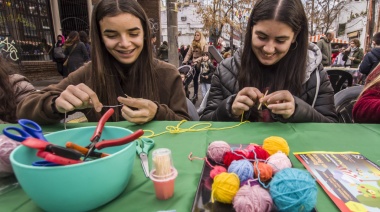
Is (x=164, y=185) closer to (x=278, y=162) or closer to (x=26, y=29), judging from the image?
(x=278, y=162)

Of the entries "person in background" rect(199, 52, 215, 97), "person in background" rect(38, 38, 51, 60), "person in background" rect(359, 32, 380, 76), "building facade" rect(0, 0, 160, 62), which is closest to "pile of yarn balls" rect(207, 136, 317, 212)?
"person in background" rect(199, 52, 215, 97)

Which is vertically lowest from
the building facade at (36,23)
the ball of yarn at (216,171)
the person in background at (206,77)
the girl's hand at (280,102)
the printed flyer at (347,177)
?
the person in background at (206,77)

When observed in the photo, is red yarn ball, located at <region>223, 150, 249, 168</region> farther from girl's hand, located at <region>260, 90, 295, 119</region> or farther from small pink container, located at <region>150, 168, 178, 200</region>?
girl's hand, located at <region>260, 90, 295, 119</region>

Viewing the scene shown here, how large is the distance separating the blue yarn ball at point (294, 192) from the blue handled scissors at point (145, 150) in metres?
0.35

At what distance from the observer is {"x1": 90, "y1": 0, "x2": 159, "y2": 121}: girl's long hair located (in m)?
1.31

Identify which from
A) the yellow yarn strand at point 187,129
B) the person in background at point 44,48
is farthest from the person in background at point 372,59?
the person in background at point 44,48

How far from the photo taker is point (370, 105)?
123 cm

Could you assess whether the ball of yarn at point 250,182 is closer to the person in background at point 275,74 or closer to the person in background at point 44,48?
the person in background at point 275,74

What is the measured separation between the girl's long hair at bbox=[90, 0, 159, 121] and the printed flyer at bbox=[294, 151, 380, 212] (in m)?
0.95

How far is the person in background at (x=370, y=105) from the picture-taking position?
1.21m

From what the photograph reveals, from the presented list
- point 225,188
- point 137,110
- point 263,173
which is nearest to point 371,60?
point 137,110

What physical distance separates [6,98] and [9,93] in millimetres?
35

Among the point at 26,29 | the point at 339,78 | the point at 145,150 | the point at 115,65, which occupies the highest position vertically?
the point at 26,29

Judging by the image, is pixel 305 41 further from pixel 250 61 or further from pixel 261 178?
pixel 261 178
